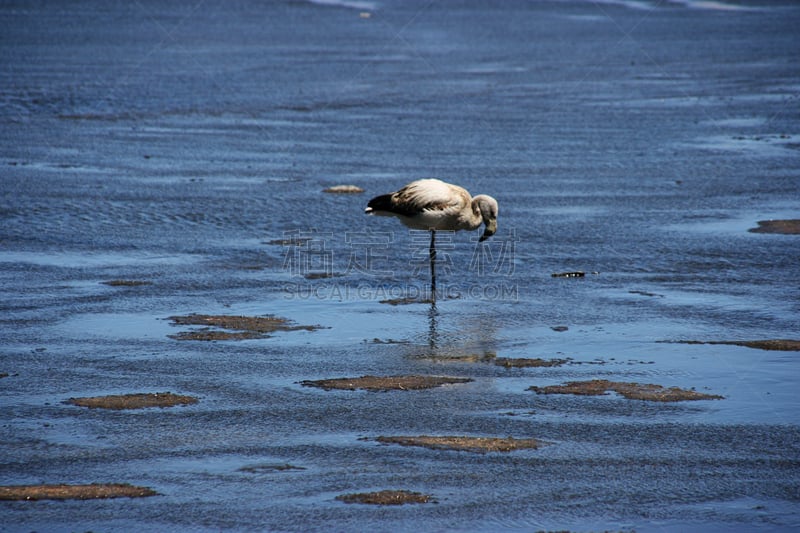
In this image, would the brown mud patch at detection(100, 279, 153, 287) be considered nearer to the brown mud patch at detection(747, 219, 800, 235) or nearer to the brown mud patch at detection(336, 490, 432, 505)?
the brown mud patch at detection(336, 490, 432, 505)

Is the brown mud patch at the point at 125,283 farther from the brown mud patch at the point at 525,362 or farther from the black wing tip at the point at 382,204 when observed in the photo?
the brown mud patch at the point at 525,362

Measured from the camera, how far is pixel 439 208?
11.1m

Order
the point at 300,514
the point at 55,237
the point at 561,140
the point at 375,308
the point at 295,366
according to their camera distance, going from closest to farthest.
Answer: the point at 300,514 < the point at 295,366 < the point at 375,308 < the point at 55,237 < the point at 561,140

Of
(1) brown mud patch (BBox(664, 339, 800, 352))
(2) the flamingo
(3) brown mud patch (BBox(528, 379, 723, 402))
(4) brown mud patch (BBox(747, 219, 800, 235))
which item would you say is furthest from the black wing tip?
(3) brown mud patch (BBox(528, 379, 723, 402))

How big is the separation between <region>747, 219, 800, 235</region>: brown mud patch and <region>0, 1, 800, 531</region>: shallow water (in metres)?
0.20

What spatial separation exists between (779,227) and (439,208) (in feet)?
12.7

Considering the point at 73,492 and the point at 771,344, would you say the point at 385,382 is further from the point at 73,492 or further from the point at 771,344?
→ the point at 771,344

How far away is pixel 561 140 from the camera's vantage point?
1841 centimetres

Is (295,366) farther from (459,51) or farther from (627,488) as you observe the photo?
(459,51)

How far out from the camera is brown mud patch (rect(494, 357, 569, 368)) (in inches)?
327

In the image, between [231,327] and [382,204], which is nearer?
[231,327]

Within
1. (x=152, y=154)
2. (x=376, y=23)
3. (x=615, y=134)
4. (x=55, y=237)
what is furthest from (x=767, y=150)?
(x=376, y=23)

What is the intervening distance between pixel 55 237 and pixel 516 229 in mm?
4661

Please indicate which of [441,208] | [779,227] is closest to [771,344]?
[441,208]
